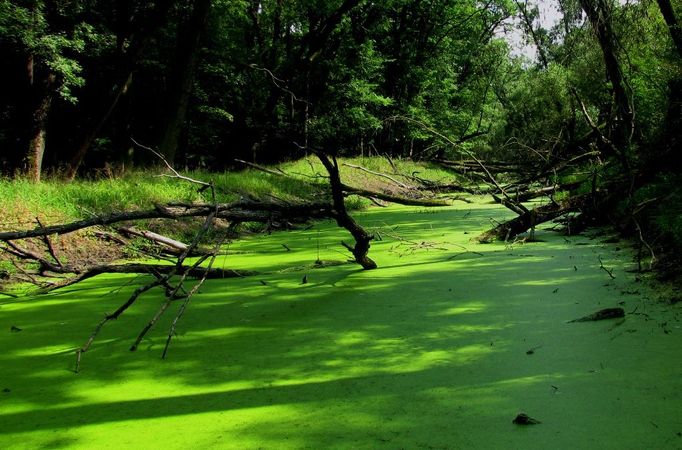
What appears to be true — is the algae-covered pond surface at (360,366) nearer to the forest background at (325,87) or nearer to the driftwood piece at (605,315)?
the driftwood piece at (605,315)

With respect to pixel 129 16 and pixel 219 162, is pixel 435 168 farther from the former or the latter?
pixel 129 16

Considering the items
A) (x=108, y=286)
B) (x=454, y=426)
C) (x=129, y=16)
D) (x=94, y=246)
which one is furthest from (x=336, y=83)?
(x=454, y=426)

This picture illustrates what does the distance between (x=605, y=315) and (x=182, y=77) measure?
7140 mm

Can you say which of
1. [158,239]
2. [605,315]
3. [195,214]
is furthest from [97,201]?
[605,315]

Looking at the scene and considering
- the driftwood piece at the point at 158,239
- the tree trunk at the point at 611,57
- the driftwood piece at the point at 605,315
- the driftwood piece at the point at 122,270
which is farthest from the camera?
the driftwood piece at the point at 158,239

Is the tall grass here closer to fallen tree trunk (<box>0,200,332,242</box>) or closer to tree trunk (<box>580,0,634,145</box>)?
fallen tree trunk (<box>0,200,332,242</box>)

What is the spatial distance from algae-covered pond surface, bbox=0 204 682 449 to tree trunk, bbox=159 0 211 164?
4.79m

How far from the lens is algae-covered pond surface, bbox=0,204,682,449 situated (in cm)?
162

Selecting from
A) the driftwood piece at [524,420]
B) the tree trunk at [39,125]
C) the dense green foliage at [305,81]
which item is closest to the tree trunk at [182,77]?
the dense green foliage at [305,81]

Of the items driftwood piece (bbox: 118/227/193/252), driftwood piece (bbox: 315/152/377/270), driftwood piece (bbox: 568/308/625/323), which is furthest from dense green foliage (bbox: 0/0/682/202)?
driftwood piece (bbox: 568/308/625/323)

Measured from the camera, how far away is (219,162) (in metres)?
12.7

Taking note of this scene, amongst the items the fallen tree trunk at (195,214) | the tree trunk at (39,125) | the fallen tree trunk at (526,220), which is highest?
the tree trunk at (39,125)

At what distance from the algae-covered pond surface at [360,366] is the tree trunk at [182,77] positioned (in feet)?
15.7

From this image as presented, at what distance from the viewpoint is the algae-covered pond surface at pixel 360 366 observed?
162cm
